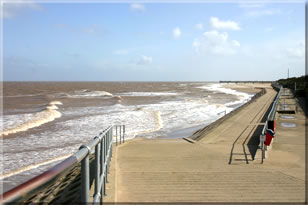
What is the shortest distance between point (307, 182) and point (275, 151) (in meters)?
2.82

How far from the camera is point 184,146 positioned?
9.02m

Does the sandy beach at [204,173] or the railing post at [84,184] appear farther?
the sandy beach at [204,173]

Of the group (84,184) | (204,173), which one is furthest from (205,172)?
(84,184)

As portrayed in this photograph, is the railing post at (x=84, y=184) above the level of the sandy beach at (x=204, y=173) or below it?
above

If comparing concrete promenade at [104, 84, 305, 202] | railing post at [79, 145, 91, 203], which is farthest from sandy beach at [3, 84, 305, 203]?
railing post at [79, 145, 91, 203]

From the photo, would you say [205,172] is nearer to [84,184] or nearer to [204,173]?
[204,173]

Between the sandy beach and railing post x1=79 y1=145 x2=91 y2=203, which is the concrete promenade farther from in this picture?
railing post x1=79 y1=145 x2=91 y2=203

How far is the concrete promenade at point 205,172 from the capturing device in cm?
479

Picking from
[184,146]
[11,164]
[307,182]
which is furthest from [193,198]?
[11,164]

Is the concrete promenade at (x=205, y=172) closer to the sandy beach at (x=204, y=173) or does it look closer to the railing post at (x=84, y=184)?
the sandy beach at (x=204, y=173)

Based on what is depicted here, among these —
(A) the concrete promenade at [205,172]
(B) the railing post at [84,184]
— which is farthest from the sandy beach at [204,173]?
(B) the railing post at [84,184]

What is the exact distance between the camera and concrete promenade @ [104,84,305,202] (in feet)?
15.7

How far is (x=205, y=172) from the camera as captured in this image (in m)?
6.10

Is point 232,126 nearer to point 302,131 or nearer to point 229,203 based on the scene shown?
point 302,131
